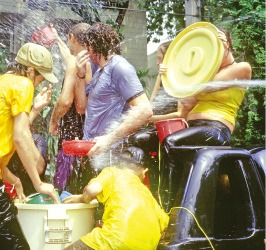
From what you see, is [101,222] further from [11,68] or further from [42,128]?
[11,68]

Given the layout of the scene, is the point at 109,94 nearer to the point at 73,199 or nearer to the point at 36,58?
the point at 36,58

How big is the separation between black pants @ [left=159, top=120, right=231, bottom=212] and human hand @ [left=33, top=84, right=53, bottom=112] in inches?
20.6

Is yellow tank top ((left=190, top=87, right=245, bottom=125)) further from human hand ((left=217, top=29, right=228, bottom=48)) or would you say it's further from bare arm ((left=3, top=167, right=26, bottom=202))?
bare arm ((left=3, top=167, right=26, bottom=202))

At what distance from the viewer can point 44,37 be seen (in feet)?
7.20

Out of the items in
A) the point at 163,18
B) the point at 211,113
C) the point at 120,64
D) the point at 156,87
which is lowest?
the point at 211,113

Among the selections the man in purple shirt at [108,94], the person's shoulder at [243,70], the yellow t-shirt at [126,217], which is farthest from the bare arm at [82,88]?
the person's shoulder at [243,70]

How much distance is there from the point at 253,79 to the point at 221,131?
427 millimetres

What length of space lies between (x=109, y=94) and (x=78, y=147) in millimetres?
276

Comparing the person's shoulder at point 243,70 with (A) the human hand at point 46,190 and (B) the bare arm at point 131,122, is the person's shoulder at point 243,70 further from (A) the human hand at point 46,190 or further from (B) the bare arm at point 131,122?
(A) the human hand at point 46,190

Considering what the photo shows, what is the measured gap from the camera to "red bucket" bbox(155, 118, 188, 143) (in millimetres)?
2027

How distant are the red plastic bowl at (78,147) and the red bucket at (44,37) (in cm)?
54

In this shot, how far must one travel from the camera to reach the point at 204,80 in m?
1.96

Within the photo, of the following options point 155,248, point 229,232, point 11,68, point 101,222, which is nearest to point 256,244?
point 229,232

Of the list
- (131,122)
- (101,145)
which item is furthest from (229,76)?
(101,145)
